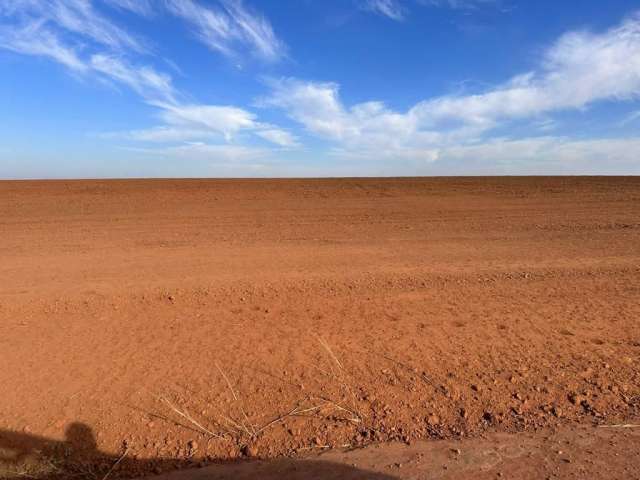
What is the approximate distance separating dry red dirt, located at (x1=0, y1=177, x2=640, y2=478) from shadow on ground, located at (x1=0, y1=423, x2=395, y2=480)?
0.06ft

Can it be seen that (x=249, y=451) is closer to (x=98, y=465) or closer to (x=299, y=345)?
(x=98, y=465)

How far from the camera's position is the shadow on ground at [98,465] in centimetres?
328

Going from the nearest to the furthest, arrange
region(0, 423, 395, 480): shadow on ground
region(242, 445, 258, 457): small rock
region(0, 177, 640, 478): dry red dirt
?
1. region(0, 423, 395, 480): shadow on ground
2. region(242, 445, 258, 457): small rock
3. region(0, 177, 640, 478): dry red dirt

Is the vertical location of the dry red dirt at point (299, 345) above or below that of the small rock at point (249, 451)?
above

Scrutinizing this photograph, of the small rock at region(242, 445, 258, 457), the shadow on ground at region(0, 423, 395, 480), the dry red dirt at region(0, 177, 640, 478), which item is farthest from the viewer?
the dry red dirt at region(0, 177, 640, 478)

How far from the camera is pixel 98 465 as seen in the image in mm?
3520

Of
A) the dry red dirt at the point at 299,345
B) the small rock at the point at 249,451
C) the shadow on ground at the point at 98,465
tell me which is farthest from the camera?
the dry red dirt at the point at 299,345

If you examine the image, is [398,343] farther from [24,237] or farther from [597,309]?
[24,237]

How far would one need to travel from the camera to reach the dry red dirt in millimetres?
3682

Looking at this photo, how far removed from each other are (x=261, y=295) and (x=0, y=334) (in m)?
3.04

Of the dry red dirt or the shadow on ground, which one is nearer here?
the shadow on ground

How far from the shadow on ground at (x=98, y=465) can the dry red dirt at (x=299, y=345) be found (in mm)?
17

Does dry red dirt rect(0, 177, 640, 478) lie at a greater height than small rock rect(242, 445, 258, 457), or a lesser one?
greater

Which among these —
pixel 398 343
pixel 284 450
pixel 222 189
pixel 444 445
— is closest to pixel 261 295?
pixel 398 343
